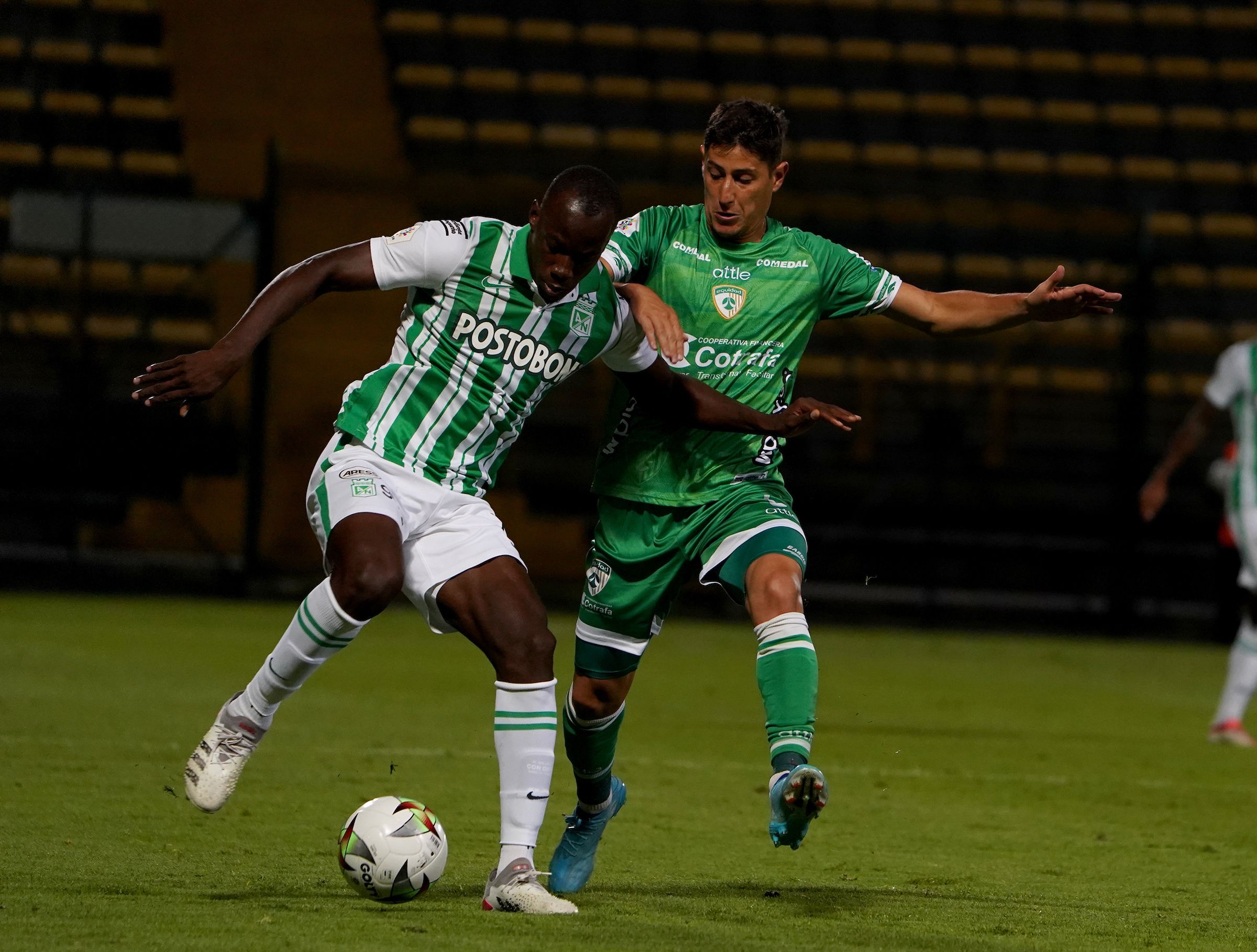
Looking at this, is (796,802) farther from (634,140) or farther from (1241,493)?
(634,140)

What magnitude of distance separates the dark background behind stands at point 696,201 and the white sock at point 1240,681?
514cm

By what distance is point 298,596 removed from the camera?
14141 millimetres

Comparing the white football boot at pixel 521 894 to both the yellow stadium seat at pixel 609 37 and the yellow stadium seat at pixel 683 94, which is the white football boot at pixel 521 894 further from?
the yellow stadium seat at pixel 609 37

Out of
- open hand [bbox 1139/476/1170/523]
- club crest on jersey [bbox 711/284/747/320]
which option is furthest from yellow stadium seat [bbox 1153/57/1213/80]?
club crest on jersey [bbox 711/284/747/320]

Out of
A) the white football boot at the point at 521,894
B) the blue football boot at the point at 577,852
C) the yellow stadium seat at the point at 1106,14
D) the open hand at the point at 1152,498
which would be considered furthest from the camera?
the yellow stadium seat at the point at 1106,14

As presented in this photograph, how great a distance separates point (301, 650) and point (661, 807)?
7.44ft

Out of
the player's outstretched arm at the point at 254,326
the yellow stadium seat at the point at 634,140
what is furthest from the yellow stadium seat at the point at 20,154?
the player's outstretched arm at the point at 254,326

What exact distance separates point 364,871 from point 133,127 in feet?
47.6

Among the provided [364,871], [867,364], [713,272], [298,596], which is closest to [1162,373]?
[867,364]

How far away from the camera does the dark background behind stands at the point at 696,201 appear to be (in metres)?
14.0

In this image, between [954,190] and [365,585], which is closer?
[365,585]

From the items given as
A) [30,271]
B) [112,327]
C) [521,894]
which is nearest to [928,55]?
[112,327]

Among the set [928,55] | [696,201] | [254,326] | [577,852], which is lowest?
[577,852]

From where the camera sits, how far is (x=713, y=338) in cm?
496
